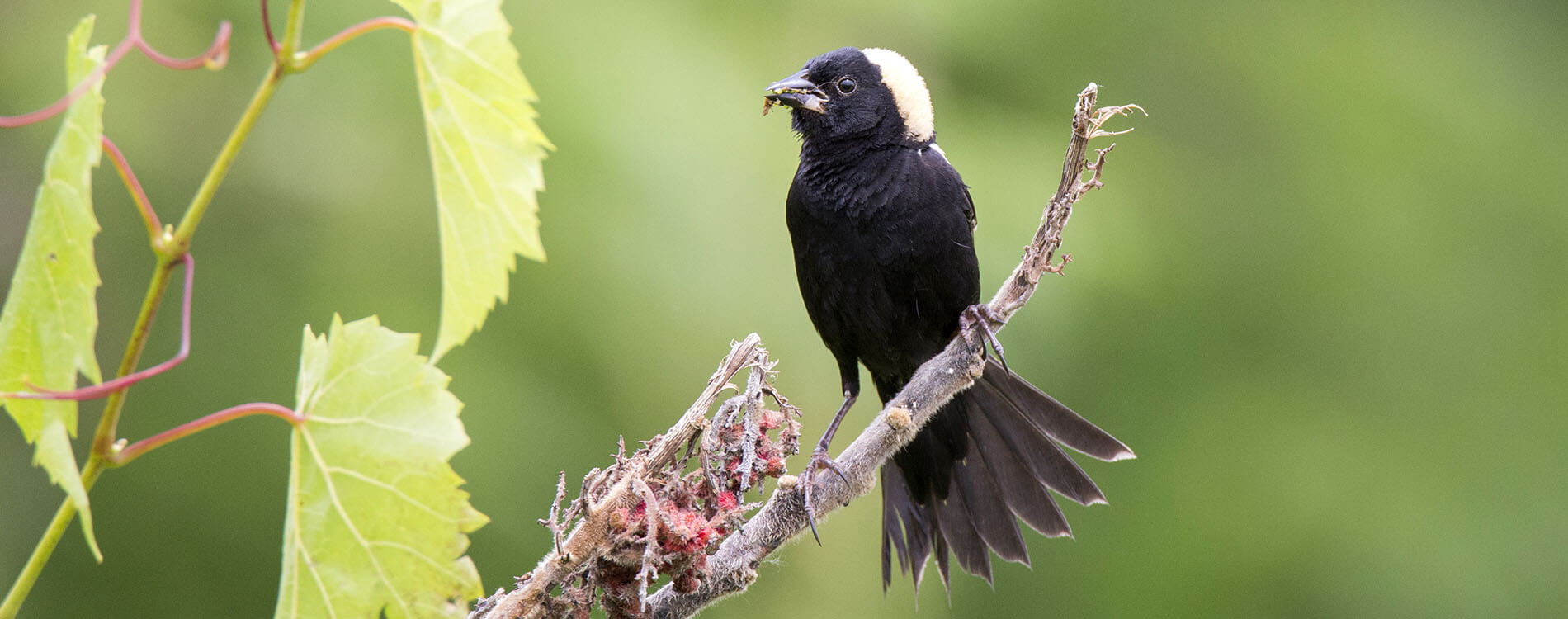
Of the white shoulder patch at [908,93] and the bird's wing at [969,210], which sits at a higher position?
the white shoulder patch at [908,93]

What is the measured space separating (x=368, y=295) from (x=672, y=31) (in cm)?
120

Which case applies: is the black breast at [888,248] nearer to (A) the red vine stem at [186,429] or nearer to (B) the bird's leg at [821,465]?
(B) the bird's leg at [821,465]

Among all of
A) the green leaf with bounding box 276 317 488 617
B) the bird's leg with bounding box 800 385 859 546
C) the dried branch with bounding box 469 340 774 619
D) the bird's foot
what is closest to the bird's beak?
the bird's leg with bounding box 800 385 859 546

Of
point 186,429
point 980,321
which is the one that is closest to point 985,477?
point 980,321

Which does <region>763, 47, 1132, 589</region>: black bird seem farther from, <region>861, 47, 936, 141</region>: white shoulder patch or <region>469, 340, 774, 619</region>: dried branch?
<region>469, 340, 774, 619</region>: dried branch

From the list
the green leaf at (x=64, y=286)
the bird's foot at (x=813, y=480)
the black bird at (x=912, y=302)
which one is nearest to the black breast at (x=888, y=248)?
the black bird at (x=912, y=302)

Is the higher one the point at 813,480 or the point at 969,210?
the point at 969,210

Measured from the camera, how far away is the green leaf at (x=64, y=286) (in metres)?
0.69

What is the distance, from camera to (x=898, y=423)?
1.77 meters

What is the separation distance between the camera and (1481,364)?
441cm

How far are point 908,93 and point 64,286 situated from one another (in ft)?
7.80

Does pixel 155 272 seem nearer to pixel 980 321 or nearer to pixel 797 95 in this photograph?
pixel 980 321

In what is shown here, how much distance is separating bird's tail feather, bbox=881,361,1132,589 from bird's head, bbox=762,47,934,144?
59 centimetres

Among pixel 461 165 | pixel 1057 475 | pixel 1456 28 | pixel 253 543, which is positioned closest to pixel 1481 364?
pixel 1456 28
